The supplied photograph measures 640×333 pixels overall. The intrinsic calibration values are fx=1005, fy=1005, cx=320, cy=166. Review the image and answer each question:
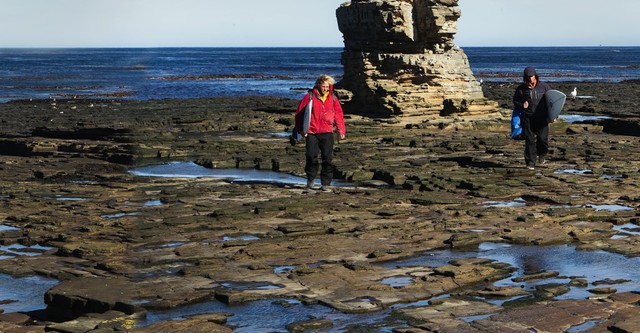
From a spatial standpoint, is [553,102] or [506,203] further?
[553,102]

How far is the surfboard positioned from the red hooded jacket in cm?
420

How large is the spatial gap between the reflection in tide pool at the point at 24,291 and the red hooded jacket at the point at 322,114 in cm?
669

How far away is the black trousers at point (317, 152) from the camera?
1633 cm

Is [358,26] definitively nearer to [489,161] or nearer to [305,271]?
[489,161]

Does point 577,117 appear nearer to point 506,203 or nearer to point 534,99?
point 534,99

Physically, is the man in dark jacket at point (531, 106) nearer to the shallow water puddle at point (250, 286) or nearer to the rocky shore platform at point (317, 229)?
the rocky shore platform at point (317, 229)

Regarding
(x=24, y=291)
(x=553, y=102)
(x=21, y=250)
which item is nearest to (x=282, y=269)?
(x=24, y=291)

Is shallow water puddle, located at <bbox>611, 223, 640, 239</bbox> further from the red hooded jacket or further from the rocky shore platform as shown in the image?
the red hooded jacket

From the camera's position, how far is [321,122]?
16.2m

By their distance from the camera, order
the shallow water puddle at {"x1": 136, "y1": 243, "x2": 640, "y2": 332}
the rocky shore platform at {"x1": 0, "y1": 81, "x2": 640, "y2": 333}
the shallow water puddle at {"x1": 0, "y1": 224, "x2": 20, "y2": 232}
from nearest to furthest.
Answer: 1. the shallow water puddle at {"x1": 136, "y1": 243, "x2": 640, "y2": 332}
2. the rocky shore platform at {"x1": 0, "y1": 81, "x2": 640, "y2": 333}
3. the shallow water puddle at {"x1": 0, "y1": 224, "x2": 20, "y2": 232}

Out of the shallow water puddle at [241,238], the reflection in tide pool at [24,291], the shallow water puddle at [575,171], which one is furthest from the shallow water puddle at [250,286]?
the shallow water puddle at [575,171]

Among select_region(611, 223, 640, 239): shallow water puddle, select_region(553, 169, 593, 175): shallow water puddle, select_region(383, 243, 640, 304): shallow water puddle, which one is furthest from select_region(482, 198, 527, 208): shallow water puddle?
select_region(553, 169, 593, 175): shallow water puddle

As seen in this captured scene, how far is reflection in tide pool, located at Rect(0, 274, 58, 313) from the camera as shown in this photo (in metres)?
9.05

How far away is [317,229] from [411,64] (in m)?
21.6
